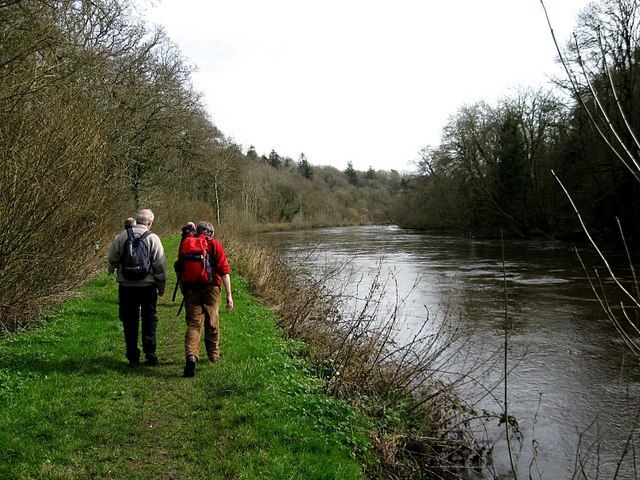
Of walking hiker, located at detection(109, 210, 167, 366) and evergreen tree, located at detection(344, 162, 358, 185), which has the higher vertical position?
evergreen tree, located at detection(344, 162, 358, 185)

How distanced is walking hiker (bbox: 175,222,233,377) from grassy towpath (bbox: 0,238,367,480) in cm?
38

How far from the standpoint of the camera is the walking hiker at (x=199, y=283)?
686 cm

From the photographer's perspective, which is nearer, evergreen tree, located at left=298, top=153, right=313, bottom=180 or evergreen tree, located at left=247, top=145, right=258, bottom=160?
evergreen tree, located at left=247, top=145, right=258, bottom=160

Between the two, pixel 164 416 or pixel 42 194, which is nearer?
pixel 164 416

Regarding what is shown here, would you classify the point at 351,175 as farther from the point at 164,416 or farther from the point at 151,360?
the point at 164,416

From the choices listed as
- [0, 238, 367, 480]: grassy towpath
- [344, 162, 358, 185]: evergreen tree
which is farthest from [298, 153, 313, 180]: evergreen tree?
[0, 238, 367, 480]: grassy towpath

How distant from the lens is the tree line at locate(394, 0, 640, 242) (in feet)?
Result: 13.5

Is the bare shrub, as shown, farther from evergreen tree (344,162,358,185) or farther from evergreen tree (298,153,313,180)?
evergreen tree (344,162,358,185)

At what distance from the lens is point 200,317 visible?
7023 mm

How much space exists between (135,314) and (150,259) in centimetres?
77

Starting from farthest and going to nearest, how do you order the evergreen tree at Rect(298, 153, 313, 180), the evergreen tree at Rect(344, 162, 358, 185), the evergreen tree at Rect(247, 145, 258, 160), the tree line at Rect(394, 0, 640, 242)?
the evergreen tree at Rect(344, 162, 358, 185) < the evergreen tree at Rect(298, 153, 313, 180) < the evergreen tree at Rect(247, 145, 258, 160) < the tree line at Rect(394, 0, 640, 242)

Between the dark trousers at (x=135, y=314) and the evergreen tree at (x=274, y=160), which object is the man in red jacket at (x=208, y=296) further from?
the evergreen tree at (x=274, y=160)

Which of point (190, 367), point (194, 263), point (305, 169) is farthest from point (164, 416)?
point (305, 169)

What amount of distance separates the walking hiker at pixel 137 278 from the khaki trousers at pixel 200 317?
1.45 feet
